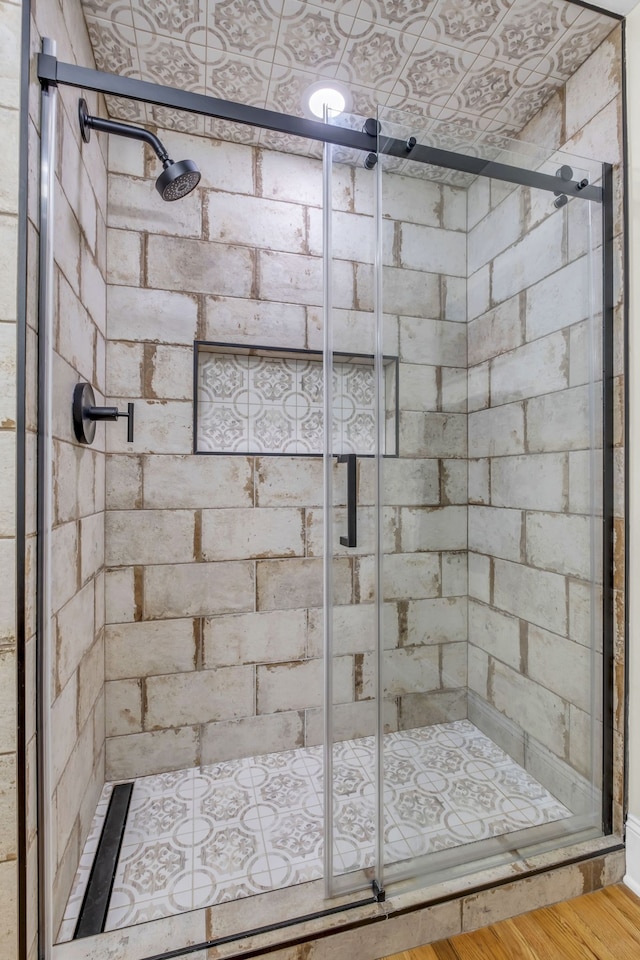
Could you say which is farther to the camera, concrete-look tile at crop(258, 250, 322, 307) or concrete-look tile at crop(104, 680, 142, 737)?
concrete-look tile at crop(258, 250, 322, 307)

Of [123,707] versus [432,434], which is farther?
[123,707]

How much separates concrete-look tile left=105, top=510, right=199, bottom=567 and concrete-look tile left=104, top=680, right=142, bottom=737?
0.48 meters

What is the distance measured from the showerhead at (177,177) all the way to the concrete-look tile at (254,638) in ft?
5.11

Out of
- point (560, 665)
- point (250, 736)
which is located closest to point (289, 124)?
point (560, 665)

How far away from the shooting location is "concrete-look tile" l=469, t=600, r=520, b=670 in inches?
52.3

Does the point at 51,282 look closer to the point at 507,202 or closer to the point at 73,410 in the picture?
the point at 73,410

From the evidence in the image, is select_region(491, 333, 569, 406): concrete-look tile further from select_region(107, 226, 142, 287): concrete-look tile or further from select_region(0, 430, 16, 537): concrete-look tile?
select_region(107, 226, 142, 287): concrete-look tile

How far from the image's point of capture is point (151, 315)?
1811 millimetres

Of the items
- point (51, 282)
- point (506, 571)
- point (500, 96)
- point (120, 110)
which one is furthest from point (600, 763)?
point (120, 110)

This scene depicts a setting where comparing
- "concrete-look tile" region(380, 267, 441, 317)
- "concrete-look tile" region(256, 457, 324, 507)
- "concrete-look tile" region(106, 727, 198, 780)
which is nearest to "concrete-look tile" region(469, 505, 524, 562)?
"concrete-look tile" region(380, 267, 441, 317)

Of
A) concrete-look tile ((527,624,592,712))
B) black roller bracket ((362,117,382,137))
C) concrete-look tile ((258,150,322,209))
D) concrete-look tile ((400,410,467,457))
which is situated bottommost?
concrete-look tile ((527,624,592,712))

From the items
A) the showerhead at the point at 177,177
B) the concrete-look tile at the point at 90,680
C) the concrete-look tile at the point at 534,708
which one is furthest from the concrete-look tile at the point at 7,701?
the showerhead at the point at 177,177

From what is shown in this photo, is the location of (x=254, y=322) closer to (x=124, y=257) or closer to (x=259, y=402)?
(x=259, y=402)

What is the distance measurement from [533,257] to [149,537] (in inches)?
66.8
